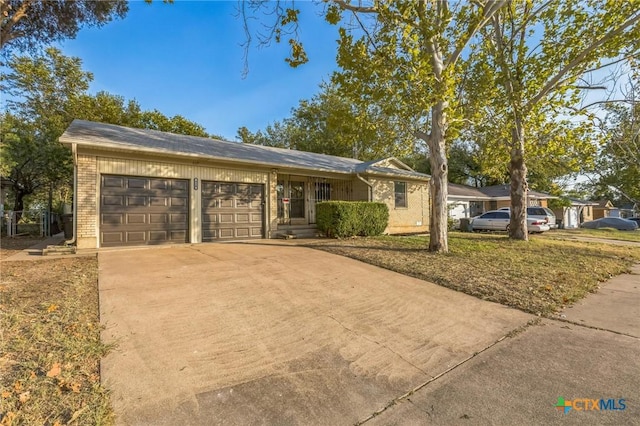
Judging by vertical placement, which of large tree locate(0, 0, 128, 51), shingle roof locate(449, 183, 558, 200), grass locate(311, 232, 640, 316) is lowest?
grass locate(311, 232, 640, 316)

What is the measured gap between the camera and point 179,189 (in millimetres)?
9688

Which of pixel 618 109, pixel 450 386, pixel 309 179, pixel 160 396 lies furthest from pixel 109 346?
pixel 618 109

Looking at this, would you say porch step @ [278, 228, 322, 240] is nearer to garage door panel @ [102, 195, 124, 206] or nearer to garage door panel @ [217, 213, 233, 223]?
garage door panel @ [217, 213, 233, 223]

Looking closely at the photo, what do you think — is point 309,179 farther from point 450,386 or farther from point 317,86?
point 317,86

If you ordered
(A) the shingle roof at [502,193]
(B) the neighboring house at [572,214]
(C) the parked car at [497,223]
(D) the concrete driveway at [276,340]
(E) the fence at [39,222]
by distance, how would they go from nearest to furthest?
(D) the concrete driveway at [276,340], (E) the fence at [39,222], (C) the parked car at [497,223], (A) the shingle roof at [502,193], (B) the neighboring house at [572,214]

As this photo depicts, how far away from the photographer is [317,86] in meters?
27.4

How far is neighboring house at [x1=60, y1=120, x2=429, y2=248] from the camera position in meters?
8.28

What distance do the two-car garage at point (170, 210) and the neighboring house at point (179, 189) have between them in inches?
0.9

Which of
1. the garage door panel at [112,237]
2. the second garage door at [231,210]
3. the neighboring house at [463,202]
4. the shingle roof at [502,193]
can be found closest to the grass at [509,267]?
the second garage door at [231,210]

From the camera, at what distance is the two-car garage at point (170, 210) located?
860cm

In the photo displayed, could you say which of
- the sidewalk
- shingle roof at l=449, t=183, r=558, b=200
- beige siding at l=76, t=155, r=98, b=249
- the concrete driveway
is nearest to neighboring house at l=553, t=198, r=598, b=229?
shingle roof at l=449, t=183, r=558, b=200

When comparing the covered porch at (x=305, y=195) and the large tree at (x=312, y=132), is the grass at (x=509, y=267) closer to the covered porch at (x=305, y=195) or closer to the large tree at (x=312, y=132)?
the covered porch at (x=305, y=195)

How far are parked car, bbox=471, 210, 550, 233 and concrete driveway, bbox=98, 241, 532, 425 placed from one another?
15.9 m

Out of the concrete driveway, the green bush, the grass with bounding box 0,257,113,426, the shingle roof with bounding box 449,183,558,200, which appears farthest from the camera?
the shingle roof with bounding box 449,183,558,200
